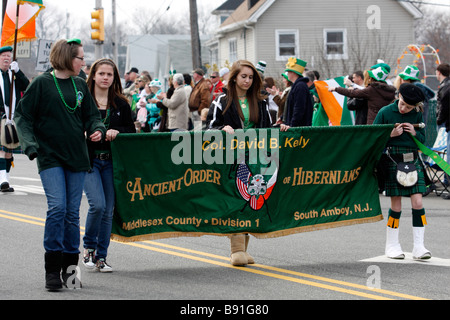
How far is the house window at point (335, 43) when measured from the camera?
39875mm

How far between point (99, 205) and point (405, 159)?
314cm

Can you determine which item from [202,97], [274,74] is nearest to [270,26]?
[274,74]

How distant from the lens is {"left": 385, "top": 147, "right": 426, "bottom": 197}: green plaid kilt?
8367 mm

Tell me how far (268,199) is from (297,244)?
4.48ft

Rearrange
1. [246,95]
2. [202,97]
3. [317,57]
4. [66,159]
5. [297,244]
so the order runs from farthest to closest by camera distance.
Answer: [317,57] → [202,97] → [297,244] → [246,95] → [66,159]

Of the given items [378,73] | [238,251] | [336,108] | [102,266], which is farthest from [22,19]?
[336,108]

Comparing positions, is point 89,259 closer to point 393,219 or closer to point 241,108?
point 241,108

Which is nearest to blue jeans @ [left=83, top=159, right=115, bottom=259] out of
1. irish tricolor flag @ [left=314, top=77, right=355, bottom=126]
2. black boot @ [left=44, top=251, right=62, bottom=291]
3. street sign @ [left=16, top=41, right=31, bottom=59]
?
black boot @ [left=44, top=251, right=62, bottom=291]

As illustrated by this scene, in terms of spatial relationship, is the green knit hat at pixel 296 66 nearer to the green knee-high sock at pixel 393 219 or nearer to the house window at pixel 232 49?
the green knee-high sock at pixel 393 219

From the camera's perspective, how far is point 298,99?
488 inches

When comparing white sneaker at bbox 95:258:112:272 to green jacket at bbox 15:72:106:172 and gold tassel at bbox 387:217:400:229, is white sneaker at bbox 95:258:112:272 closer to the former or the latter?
green jacket at bbox 15:72:106:172

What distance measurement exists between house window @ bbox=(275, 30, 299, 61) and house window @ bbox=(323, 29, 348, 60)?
1494 millimetres

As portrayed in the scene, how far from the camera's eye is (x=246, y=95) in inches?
326

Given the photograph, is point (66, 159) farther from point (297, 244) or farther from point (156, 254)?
point (297, 244)
